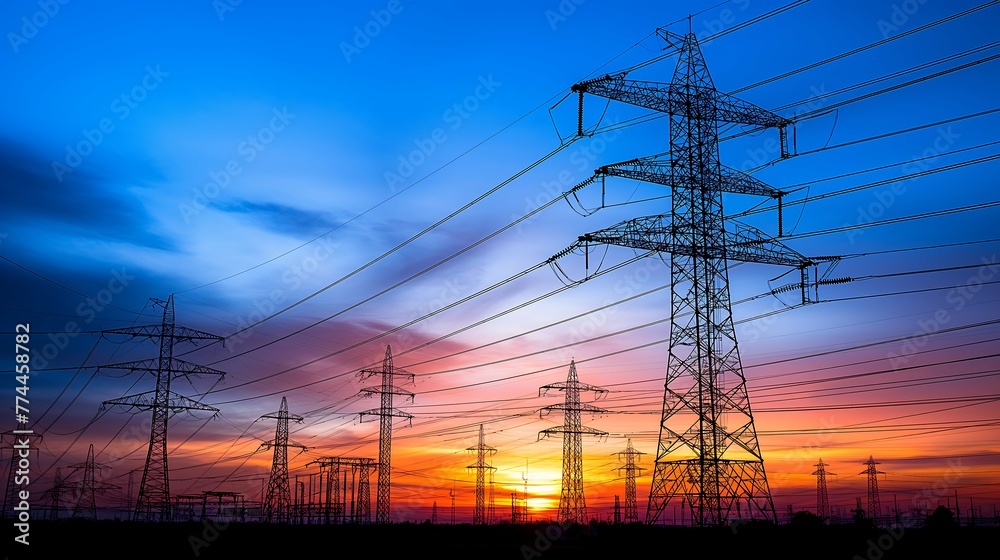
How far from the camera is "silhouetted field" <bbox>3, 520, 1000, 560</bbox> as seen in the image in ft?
120

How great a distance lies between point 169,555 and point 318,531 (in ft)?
54.4

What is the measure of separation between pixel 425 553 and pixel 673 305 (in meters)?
19.3

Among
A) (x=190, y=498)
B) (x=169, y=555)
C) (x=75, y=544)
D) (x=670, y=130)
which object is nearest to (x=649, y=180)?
(x=670, y=130)

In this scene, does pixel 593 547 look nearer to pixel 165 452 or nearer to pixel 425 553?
pixel 425 553

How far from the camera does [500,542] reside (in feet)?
180

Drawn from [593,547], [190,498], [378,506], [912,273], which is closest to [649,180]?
[912,273]

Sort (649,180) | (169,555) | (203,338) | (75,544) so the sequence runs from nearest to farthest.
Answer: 1. (649,180)
2. (169,555)
3. (75,544)
4. (203,338)

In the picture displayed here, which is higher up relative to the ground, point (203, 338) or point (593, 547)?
point (203, 338)

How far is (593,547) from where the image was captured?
45.8 meters

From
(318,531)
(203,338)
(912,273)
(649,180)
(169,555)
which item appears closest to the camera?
(912,273)

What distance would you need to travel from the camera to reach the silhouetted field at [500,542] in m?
36.7

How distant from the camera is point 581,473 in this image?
232ft

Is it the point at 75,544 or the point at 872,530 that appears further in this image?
the point at 75,544

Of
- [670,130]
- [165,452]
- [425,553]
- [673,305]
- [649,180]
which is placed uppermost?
[670,130]
